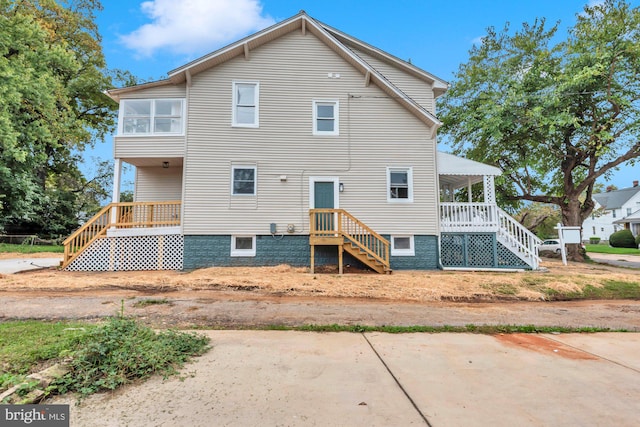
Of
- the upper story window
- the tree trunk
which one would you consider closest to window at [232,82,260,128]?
the upper story window

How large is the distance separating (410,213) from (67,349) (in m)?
10.4

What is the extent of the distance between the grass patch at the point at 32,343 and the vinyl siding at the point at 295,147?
677cm

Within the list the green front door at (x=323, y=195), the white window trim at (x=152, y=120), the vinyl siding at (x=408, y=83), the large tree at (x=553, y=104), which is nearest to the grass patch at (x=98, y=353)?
the green front door at (x=323, y=195)

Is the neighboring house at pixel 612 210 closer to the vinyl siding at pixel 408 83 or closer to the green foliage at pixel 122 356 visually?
the vinyl siding at pixel 408 83

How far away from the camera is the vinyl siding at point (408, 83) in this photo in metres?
12.8

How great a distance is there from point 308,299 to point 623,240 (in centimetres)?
3933

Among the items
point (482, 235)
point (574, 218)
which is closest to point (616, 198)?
point (574, 218)

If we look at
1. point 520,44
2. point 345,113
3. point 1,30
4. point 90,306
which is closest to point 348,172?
point 345,113

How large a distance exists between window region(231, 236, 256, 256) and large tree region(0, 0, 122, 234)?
505 inches

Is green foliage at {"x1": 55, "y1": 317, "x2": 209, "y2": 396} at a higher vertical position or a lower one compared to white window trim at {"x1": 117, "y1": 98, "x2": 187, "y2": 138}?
lower

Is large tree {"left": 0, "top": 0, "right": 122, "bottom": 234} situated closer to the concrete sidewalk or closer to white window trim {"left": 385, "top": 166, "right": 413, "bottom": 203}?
white window trim {"left": 385, "top": 166, "right": 413, "bottom": 203}

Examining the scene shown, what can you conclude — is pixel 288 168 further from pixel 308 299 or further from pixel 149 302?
pixel 149 302

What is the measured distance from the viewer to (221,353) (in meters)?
3.55

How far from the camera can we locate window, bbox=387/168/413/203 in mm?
11672
